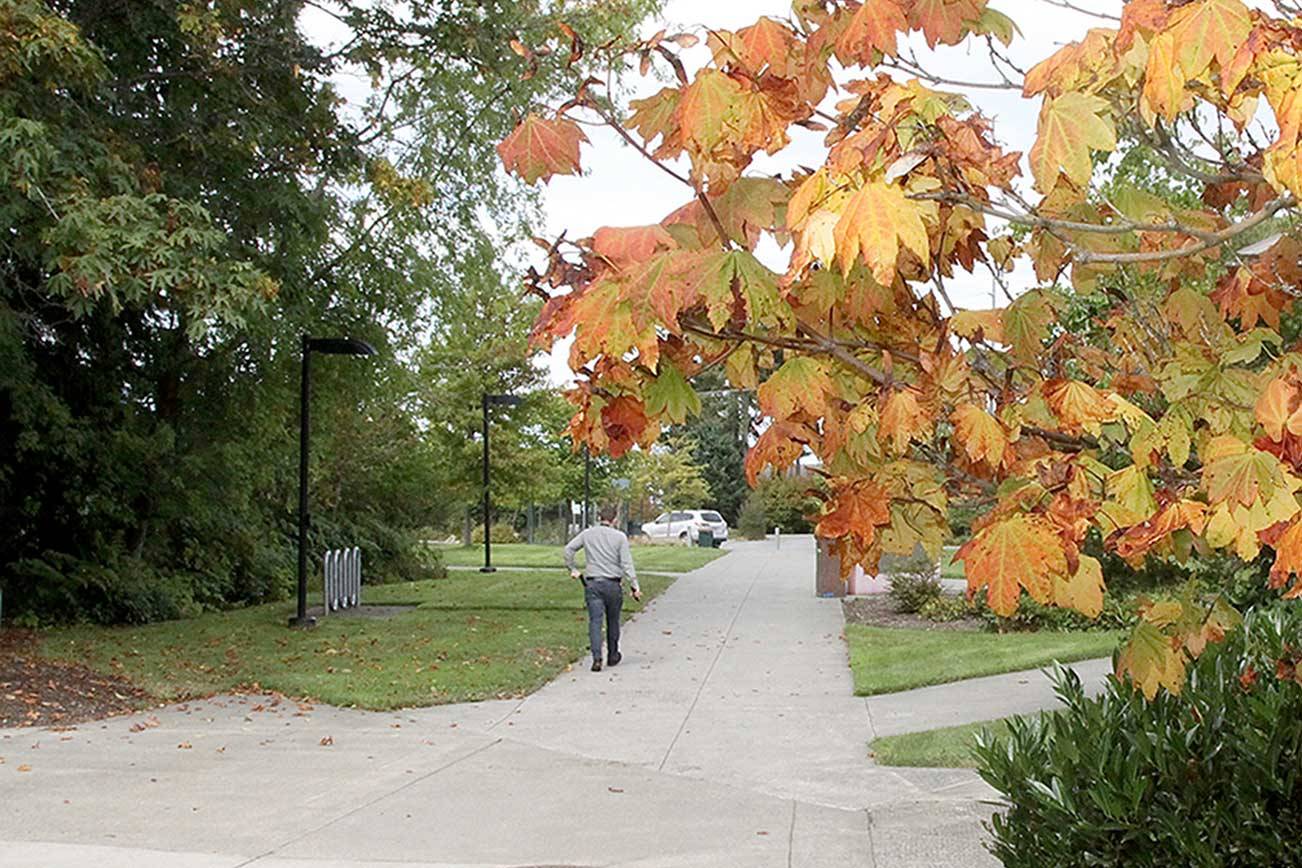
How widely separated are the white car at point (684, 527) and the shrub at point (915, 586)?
31761mm

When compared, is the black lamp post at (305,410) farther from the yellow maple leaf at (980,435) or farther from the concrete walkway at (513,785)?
the yellow maple leaf at (980,435)

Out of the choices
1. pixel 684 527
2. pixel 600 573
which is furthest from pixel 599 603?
pixel 684 527

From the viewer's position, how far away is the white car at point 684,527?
2079 inches

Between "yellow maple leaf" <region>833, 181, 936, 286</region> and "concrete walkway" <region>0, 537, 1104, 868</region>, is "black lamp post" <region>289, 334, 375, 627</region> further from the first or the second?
"yellow maple leaf" <region>833, 181, 936, 286</region>

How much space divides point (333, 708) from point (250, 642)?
17.7 ft

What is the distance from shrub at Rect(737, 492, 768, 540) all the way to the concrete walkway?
47910 mm

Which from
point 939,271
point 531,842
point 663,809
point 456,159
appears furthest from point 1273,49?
point 456,159

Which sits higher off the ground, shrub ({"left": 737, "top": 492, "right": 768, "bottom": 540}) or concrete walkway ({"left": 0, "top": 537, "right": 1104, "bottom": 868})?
shrub ({"left": 737, "top": 492, "right": 768, "bottom": 540})

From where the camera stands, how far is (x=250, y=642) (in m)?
16.7

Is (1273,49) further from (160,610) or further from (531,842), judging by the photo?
(160,610)

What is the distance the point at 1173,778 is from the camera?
480cm

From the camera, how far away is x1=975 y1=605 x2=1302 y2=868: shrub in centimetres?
463

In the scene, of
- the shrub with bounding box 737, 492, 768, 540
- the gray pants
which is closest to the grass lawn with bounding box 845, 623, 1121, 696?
the gray pants

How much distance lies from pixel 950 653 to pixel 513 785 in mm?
7057
